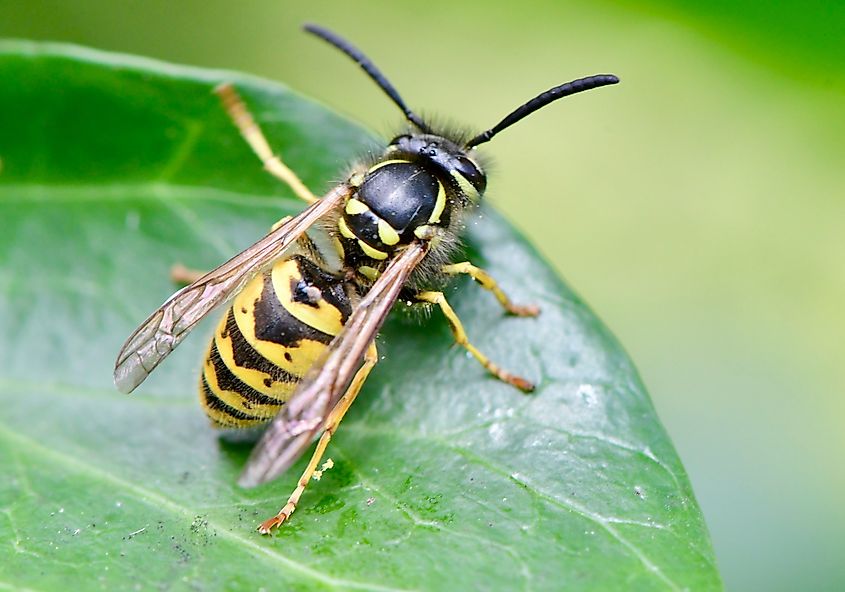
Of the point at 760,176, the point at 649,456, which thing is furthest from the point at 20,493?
the point at 760,176

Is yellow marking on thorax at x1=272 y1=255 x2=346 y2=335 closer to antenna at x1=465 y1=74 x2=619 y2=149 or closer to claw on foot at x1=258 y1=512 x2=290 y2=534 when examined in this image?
claw on foot at x1=258 y1=512 x2=290 y2=534

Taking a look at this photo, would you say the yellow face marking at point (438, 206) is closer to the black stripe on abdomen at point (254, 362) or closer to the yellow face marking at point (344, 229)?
the yellow face marking at point (344, 229)

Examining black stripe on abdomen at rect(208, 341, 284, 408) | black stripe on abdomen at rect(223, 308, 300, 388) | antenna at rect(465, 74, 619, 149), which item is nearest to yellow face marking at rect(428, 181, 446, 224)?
antenna at rect(465, 74, 619, 149)

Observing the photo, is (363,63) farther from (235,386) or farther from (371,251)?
(235,386)

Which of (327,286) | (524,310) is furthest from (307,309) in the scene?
(524,310)

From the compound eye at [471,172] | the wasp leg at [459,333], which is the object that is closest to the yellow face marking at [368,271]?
the wasp leg at [459,333]

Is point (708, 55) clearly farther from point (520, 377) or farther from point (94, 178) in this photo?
point (94, 178)

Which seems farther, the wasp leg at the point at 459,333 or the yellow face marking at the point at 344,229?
the yellow face marking at the point at 344,229
